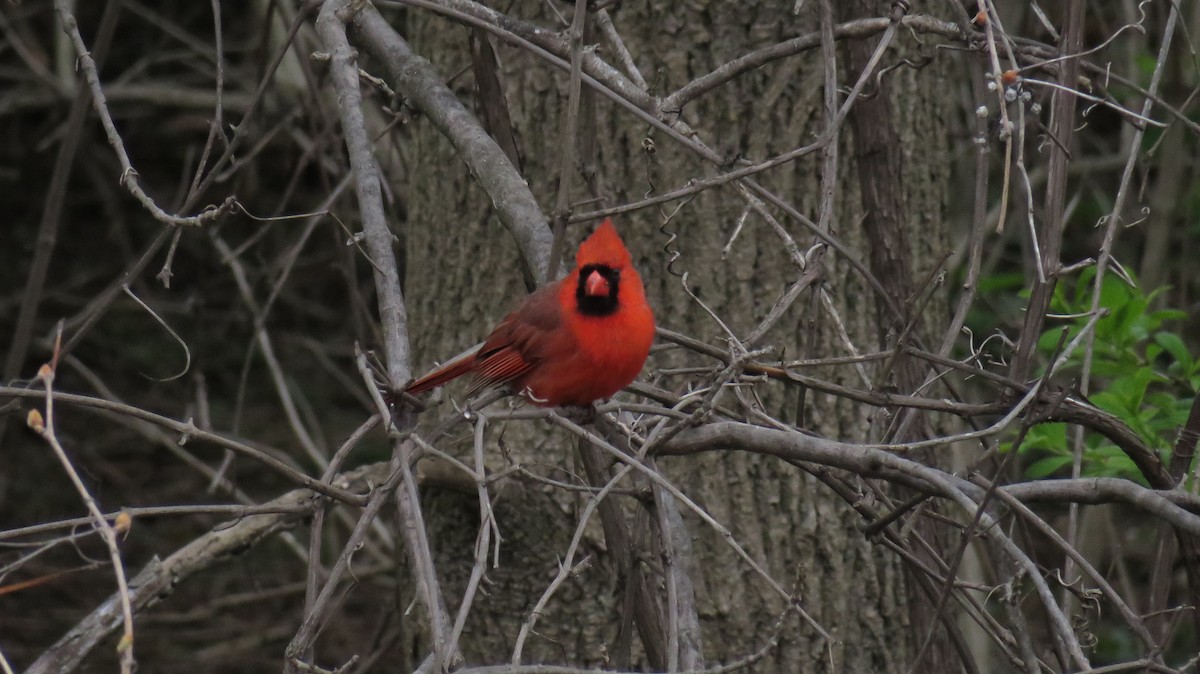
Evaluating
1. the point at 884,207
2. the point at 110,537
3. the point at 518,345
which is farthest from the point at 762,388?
the point at 110,537

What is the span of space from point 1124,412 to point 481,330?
1.57 meters

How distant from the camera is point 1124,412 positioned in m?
2.94

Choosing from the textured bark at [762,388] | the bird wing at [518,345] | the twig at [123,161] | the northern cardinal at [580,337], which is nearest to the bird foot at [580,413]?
the northern cardinal at [580,337]

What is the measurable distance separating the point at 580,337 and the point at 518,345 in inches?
8.1

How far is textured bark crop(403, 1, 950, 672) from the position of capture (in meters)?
3.36

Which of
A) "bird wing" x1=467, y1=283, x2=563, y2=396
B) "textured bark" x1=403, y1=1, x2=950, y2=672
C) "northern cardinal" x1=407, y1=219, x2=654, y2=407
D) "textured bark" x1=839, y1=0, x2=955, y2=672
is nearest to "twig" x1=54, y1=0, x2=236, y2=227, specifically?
"northern cardinal" x1=407, y1=219, x2=654, y2=407

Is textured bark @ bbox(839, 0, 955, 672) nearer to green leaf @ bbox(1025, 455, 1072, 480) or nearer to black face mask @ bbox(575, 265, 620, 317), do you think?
green leaf @ bbox(1025, 455, 1072, 480)

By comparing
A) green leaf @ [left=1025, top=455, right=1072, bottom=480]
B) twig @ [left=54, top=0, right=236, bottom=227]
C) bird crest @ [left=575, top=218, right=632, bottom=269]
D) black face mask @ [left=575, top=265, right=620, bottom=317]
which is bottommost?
→ green leaf @ [left=1025, top=455, right=1072, bottom=480]

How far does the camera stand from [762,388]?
3385 mm

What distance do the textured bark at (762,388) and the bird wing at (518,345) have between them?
446 mm

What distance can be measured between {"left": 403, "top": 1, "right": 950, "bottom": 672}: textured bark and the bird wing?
1.46 ft

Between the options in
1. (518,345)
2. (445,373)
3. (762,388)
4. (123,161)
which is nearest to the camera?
(123,161)

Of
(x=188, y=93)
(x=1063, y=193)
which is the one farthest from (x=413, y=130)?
(x=188, y=93)

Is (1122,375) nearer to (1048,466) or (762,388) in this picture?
(1048,466)
